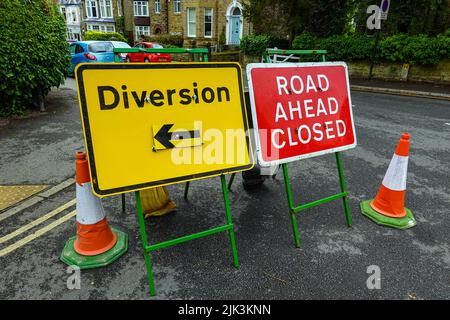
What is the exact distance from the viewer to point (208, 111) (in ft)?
8.45

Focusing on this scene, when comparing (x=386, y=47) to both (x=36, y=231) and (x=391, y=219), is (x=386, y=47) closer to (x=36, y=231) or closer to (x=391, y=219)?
(x=391, y=219)

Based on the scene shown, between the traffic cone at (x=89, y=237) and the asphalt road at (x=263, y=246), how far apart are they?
8 centimetres

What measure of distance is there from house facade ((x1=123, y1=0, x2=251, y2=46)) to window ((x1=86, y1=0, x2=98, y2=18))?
6.50m

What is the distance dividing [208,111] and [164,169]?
610 millimetres

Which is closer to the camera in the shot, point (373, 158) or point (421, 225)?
point (421, 225)

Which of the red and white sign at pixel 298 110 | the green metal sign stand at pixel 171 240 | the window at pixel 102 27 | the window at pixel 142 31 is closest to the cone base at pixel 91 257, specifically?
the green metal sign stand at pixel 171 240

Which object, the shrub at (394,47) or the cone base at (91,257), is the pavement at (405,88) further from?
the cone base at (91,257)

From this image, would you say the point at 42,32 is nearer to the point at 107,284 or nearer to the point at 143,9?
the point at 107,284

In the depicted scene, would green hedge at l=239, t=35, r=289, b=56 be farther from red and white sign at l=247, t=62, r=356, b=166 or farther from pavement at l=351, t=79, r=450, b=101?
red and white sign at l=247, t=62, r=356, b=166

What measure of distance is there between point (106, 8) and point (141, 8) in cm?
624

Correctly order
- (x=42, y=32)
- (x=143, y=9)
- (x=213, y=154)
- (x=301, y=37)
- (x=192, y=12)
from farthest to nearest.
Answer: (x=143, y=9) → (x=192, y=12) → (x=301, y=37) → (x=42, y=32) → (x=213, y=154)

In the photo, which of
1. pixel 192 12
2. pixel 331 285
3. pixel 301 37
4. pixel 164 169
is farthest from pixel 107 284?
pixel 192 12

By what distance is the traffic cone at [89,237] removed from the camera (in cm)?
261

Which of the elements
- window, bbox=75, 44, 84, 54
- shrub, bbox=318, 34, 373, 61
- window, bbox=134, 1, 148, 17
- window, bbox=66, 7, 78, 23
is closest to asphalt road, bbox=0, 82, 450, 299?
window, bbox=75, 44, 84, 54
